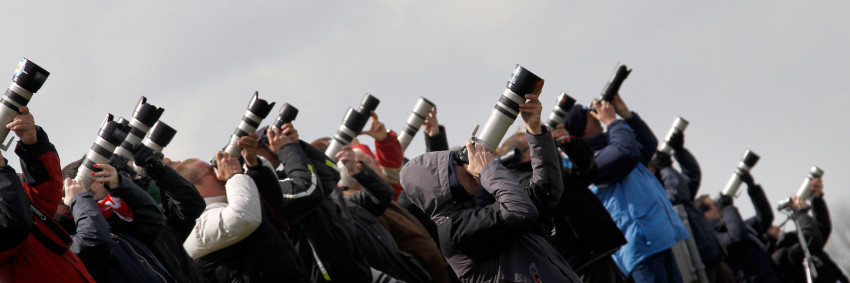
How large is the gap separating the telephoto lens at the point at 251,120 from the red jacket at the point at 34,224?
2.16 meters

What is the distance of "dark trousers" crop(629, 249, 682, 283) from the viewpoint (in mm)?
7820

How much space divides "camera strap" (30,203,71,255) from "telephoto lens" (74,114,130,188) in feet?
3.16

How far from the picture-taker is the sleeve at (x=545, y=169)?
547 centimetres

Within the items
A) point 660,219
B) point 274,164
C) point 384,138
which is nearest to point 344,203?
point 274,164

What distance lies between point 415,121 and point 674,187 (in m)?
2.88

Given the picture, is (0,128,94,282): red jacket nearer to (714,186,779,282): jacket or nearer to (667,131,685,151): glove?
(667,131,685,151): glove

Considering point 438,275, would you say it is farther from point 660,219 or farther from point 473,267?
point 473,267

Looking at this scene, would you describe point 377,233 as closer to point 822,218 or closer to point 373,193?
point 373,193

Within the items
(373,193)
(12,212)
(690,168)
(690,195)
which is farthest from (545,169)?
(690,168)

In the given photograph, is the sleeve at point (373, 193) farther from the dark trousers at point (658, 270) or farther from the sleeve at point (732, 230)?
the sleeve at point (732, 230)

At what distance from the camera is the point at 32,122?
493cm

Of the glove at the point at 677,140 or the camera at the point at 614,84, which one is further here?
the glove at the point at 677,140

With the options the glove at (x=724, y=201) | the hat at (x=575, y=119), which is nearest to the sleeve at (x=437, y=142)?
the hat at (x=575, y=119)

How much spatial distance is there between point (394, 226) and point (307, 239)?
1569mm
